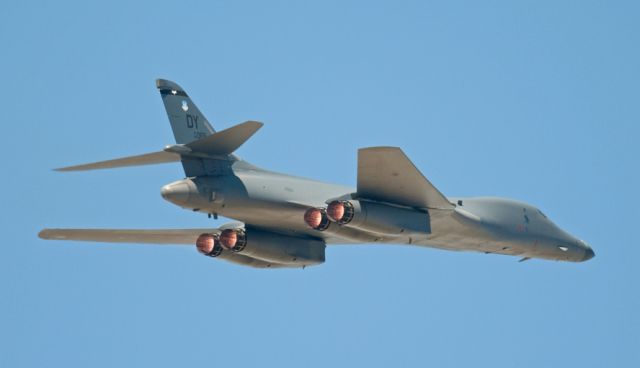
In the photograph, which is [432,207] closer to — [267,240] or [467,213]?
[467,213]

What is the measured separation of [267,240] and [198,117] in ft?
10.2

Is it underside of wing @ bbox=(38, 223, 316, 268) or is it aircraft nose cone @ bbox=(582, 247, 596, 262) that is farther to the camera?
aircraft nose cone @ bbox=(582, 247, 596, 262)

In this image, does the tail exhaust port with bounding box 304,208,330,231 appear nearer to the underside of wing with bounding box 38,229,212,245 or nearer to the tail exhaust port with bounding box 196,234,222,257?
the tail exhaust port with bounding box 196,234,222,257

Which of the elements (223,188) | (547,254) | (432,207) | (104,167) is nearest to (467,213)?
(432,207)

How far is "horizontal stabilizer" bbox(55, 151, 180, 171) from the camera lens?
70.9ft

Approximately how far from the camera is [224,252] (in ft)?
84.7

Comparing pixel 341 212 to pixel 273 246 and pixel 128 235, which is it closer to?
pixel 273 246

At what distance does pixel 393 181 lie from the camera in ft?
73.5

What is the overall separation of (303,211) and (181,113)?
10.4 ft

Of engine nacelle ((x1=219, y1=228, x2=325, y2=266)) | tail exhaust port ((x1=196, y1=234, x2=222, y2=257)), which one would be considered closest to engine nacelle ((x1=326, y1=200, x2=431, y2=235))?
engine nacelle ((x1=219, y1=228, x2=325, y2=266))

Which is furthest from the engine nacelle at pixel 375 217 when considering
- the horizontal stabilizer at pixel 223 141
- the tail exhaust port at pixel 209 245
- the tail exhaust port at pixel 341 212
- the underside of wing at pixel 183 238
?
the tail exhaust port at pixel 209 245

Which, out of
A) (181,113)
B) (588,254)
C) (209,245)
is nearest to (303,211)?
(209,245)

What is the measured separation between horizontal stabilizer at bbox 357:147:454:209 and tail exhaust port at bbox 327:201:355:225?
18.2 inches

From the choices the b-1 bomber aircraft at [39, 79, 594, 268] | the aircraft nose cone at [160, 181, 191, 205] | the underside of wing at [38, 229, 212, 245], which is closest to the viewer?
the aircraft nose cone at [160, 181, 191, 205]
